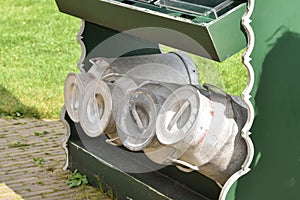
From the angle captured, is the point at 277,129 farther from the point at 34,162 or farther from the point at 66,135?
the point at 34,162

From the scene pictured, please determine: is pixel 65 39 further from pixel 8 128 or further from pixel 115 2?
pixel 115 2

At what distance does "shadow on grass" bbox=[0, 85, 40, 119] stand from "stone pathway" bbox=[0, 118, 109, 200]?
118 mm

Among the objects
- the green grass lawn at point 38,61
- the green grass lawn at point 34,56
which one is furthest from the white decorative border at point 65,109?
the green grass lawn at point 34,56

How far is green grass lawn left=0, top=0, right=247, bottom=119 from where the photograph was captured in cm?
634

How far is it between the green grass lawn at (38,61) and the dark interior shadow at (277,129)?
0.78 m

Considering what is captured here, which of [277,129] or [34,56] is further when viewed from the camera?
[34,56]

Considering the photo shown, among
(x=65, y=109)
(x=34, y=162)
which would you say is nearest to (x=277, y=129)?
(x=65, y=109)

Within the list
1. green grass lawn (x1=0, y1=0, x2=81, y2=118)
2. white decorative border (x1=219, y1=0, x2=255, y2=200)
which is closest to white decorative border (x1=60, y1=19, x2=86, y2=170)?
green grass lawn (x1=0, y1=0, x2=81, y2=118)

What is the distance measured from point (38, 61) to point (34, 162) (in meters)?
2.60

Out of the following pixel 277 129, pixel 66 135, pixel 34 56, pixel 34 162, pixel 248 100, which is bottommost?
pixel 34 56

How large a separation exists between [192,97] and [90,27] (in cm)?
133

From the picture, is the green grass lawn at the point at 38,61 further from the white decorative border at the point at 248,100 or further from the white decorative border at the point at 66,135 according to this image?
the white decorative border at the point at 66,135

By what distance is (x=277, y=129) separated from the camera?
131 inches

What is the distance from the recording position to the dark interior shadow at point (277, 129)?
10.6 feet
